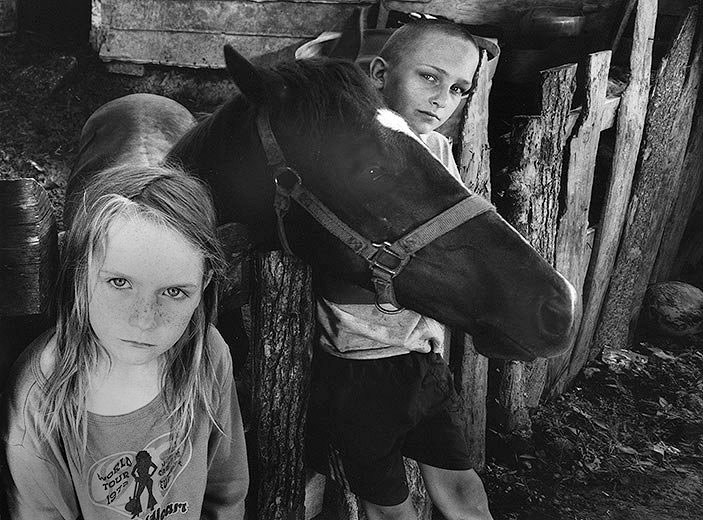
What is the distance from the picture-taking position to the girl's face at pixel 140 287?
4.29 ft

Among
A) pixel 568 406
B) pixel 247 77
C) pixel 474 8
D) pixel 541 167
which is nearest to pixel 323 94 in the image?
pixel 247 77

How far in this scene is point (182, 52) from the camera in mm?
4445

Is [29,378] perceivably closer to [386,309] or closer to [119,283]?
[119,283]

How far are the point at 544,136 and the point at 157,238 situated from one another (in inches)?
78.7

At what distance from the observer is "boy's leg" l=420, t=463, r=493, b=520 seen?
225 centimetres

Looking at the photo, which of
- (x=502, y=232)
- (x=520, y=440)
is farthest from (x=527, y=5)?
(x=502, y=232)

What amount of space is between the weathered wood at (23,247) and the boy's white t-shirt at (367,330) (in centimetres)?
87

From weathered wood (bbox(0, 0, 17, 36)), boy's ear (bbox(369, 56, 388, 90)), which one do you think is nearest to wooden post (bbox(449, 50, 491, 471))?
boy's ear (bbox(369, 56, 388, 90))

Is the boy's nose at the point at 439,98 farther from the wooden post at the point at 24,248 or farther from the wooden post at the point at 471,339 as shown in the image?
the wooden post at the point at 24,248

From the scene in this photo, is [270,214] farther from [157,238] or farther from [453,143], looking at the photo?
[453,143]

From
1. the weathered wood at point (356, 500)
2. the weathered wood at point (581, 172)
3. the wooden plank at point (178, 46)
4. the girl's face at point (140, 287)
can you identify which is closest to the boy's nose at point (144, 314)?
the girl's face at point (140, 287)

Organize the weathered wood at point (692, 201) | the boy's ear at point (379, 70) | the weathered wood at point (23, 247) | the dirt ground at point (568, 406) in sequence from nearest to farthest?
1. the weathered wood at point (23, 247)
2. the boy's ear at point (379, 70)
3. the dirt ground at point (568, 406)
4. the weathered wood at point (692, 201)

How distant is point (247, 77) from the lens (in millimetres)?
1724

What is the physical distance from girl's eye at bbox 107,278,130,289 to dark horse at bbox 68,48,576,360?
56 centimetres
